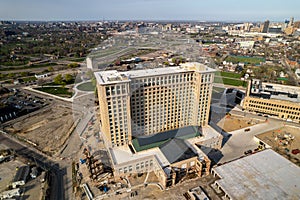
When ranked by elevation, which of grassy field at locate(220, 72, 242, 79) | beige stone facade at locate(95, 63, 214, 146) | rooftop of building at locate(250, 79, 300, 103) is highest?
beige stone facade at locate(95, 63, 214, 146)

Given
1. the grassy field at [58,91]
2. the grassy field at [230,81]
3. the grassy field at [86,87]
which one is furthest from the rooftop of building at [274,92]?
the grassy field at [58,91]

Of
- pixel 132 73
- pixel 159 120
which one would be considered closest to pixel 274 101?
pixel 159 120

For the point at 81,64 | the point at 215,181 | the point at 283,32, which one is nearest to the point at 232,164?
the point at 215,181

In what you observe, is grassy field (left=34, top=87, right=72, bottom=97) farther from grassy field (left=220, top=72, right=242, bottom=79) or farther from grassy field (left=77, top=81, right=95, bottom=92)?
grassy field (left=220, top=72, right=242, bottom=79)

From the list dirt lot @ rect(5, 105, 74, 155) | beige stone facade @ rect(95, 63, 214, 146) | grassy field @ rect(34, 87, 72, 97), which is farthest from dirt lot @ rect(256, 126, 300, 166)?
grassy field @ rect(34, 87, 72, 97)

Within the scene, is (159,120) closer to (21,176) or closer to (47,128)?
(21,176)

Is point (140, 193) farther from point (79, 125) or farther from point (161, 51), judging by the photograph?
point (161, 51)
